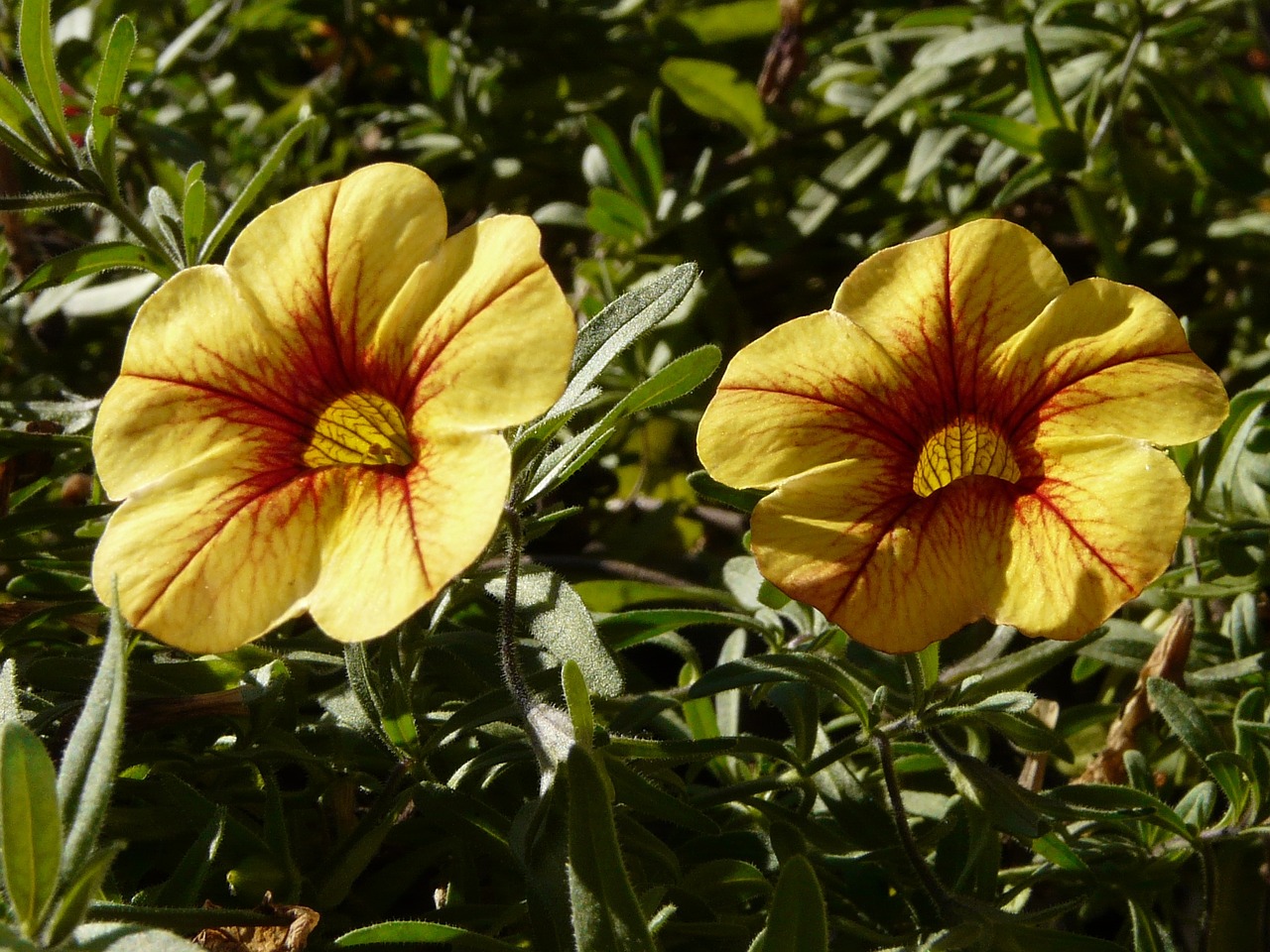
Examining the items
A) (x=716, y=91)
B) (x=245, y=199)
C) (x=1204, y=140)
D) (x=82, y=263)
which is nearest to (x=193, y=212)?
(x=245, y=199)

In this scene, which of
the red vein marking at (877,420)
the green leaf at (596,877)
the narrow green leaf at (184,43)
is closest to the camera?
the green leaf at (596,877)

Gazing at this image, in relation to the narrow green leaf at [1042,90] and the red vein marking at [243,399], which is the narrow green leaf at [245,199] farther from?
the narrow green leaf at [1042,90]

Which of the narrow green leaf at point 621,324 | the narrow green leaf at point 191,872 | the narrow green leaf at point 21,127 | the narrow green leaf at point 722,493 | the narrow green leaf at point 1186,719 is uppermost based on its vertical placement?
the narrow green leaf at point 21,127

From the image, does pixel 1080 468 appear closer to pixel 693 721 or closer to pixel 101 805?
pixel 693 721

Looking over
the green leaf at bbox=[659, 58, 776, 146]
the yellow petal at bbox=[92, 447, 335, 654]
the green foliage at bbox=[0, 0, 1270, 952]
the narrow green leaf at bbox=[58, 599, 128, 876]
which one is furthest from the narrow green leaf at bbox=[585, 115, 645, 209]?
the narrow green leaf at bbox=[58, 599, 128, 876]

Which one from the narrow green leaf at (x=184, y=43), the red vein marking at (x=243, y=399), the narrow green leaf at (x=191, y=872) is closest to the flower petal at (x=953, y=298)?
the red vein marking at (x=243, y=399)
